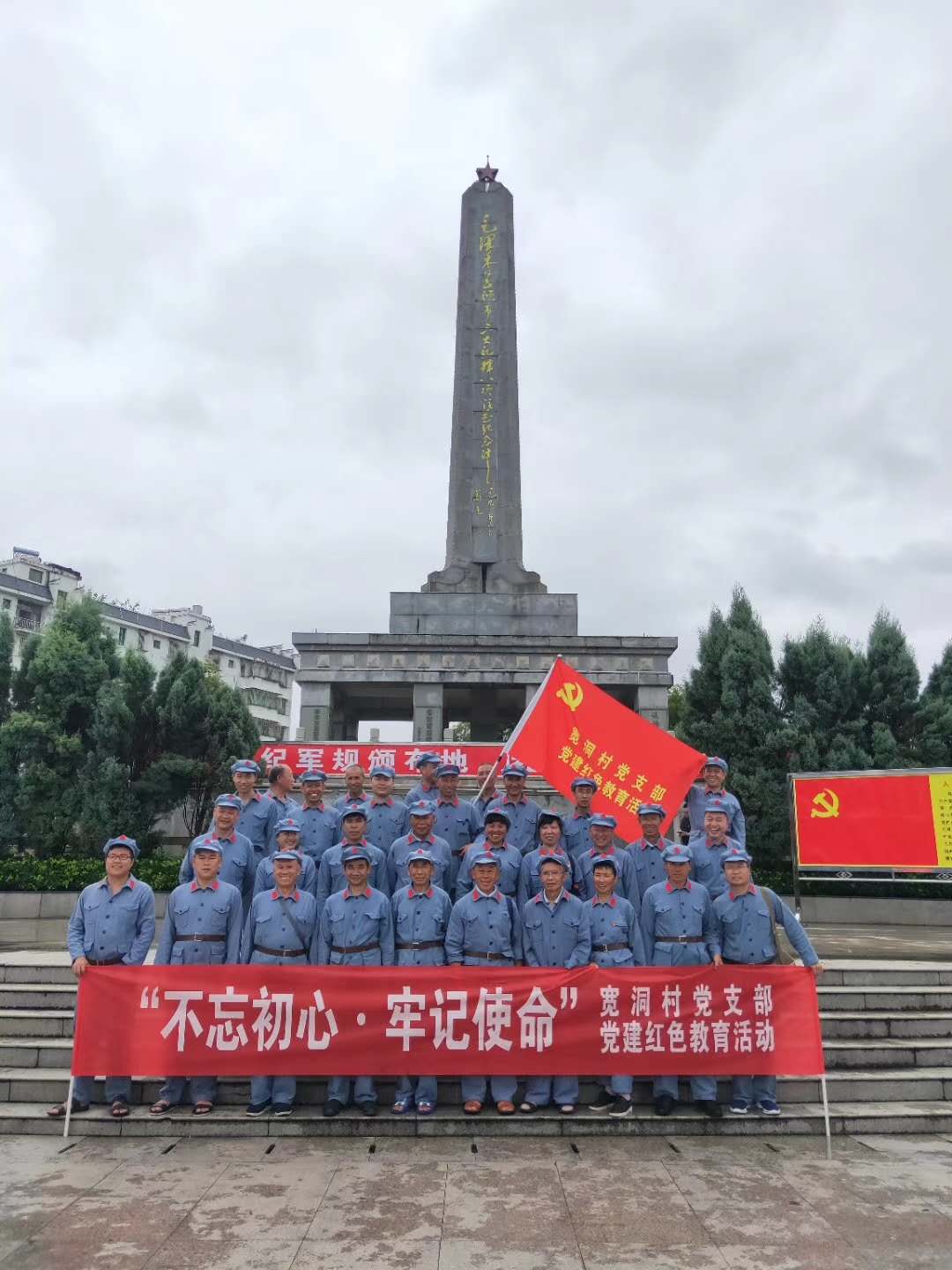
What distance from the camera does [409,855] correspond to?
6.93 metres

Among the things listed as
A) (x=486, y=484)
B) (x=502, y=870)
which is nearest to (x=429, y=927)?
(x=502, y=870)

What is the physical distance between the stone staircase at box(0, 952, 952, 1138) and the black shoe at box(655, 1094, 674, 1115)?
0.06 metres

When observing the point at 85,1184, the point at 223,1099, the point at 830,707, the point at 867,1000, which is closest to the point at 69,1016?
the point at 223,1099

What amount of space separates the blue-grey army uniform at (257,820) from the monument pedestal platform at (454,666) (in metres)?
15.0

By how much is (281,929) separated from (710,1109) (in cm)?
304

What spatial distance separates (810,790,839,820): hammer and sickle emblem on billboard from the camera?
15828mm

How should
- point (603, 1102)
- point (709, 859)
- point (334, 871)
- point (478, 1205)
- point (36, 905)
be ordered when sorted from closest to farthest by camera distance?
point (478, 1205) → point (603, 1102) → point (334, 871) → point (709, 859) → point (36, 905)

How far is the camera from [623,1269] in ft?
13.0

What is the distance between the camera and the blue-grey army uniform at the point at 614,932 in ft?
20.9

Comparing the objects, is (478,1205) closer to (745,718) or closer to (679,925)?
(679,925)

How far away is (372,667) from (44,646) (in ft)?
25.5

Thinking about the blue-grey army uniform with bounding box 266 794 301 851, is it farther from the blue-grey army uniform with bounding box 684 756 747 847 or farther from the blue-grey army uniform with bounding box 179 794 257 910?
the blue-grey army uniform with bounding box 684 756 747 847

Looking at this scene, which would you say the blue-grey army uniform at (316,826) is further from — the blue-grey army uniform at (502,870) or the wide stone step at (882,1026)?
the wide stone step at (882,1026)

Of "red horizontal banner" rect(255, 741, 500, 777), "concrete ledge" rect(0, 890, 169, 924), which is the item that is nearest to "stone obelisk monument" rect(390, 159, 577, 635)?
"red horizontal banner" rect(255, 741, 500, 777)
